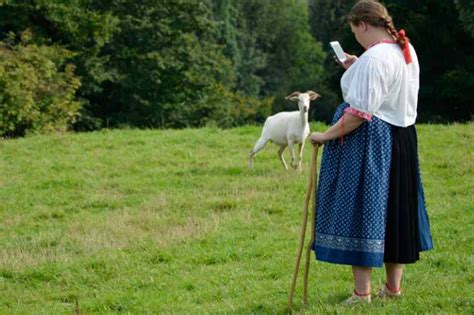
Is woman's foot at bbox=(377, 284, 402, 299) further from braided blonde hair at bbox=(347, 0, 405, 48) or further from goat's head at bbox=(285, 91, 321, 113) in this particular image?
goat's head at bbox=(285, 91, 321, 113)

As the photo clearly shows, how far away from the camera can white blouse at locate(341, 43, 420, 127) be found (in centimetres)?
663

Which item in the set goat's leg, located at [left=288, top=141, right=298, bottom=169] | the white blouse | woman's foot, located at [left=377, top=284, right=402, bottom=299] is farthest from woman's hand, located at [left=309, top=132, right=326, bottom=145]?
goat's leg, located at [left=288, top=141, right=298, bottom=169]

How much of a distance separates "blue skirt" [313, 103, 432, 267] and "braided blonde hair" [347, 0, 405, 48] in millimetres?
667

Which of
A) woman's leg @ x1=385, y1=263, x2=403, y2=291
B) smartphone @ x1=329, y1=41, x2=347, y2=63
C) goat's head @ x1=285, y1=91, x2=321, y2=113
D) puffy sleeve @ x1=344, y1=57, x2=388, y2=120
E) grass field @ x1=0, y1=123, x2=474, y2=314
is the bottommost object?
grass field @ x1=0, y1=123, x2=474, y2=314

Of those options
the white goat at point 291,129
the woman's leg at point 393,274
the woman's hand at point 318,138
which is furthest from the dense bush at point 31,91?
the woman's leg at point 393,274

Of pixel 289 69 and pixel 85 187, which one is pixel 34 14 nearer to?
pixel 85 187

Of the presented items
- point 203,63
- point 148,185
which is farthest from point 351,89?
point 203,63

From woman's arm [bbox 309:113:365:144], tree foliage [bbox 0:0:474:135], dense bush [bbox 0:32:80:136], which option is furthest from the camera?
tree foliage [bbox 0:0:474:135]

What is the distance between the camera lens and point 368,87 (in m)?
6.61

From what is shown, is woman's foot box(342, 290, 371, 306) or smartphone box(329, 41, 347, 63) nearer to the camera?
woman's foot box(342, 290, 371, 306)

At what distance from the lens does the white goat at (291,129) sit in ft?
52.2

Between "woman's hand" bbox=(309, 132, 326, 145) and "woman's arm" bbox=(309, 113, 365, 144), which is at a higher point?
"woman's arm" bbox=(309, 113, 365, 144)

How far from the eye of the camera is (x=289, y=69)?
83.4m

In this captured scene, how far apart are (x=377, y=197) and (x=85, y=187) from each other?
10.0 meters
